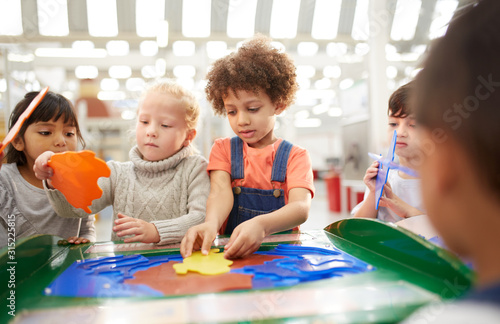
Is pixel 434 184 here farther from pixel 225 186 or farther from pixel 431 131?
pixel 225 186

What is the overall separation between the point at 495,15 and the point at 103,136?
7834 mm

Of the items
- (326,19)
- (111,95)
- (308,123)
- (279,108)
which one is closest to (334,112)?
(308,123)

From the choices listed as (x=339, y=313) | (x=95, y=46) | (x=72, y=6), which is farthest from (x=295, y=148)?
(x=95, y=46)

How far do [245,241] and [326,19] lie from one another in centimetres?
380

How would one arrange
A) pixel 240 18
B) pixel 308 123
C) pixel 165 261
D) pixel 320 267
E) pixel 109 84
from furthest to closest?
pixel 308 123
pixel 109 84
pixel 240 18
pixel 165 261
pixel 320 267

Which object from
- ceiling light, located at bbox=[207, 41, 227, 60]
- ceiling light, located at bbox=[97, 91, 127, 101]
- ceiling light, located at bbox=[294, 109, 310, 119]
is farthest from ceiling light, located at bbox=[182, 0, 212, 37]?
ceiling light, located at bbox=[294, 109, 310, 119]

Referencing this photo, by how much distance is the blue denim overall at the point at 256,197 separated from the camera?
1108mm

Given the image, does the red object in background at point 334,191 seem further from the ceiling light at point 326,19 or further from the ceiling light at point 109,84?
the ceiling light at point 109,84

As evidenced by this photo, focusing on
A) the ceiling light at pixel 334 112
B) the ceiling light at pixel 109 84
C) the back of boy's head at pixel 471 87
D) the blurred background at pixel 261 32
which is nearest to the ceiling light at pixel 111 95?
the ceiling light at pixel 109 84

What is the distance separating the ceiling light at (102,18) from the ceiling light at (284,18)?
1695 mm

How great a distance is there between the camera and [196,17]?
3.90 meters

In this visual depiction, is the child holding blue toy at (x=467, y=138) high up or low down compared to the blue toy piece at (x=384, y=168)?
up

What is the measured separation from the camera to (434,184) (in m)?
0.35

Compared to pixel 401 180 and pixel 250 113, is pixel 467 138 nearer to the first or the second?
pixel 250 113
